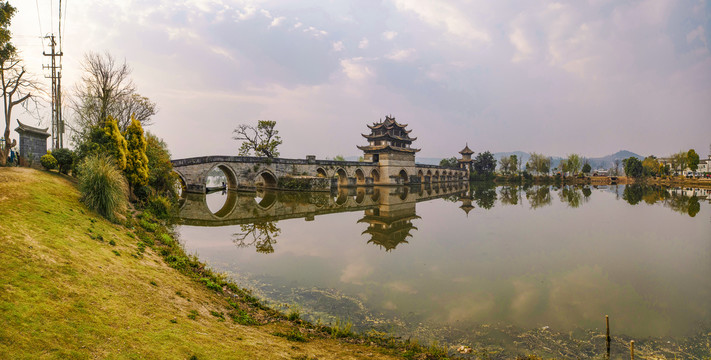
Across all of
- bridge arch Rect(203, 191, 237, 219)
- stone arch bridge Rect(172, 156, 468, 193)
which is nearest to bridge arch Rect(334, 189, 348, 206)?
stone arch bridge Rect(172, 156, 468, 193)

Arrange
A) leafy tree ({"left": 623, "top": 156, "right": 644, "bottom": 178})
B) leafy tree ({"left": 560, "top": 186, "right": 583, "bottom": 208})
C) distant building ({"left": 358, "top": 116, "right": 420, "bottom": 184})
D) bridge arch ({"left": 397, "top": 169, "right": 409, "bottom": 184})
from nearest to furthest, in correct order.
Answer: leafy tree ({"left": 560, "top": 186, "right": 583, "bottom": 208}) → distant building ({"left": 358, "top": 116, "right": 420, "bottom": 184}) → bridge arch ({"left": 397, "top": 169, "right": 409, "bottom": 184}) → leafy tree ({"left": 623, "top": 156, "right": 644, "bottom": 178})

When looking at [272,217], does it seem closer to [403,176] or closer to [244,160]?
[244,160]

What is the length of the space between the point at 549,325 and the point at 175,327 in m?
6.77

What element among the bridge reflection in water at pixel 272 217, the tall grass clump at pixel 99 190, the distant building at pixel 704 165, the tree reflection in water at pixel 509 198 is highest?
the distant building at pixel 704 165

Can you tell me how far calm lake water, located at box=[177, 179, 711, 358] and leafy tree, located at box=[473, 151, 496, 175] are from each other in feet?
194

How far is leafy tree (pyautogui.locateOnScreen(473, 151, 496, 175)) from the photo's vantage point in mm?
76000

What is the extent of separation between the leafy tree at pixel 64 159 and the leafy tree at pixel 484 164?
243 feet

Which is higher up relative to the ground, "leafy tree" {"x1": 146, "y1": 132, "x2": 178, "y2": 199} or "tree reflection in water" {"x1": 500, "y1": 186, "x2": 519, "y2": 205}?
"leafy tree" {"x1": 146, "y1": 132, "x2": 178, "y2": 199}

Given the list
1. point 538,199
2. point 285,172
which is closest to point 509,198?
point 538,199

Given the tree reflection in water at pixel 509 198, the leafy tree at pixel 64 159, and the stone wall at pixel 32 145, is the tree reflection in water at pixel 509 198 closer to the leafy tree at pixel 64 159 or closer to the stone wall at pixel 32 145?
the leafy tree at pixel 64 159

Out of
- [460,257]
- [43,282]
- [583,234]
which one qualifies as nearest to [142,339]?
[43,282]

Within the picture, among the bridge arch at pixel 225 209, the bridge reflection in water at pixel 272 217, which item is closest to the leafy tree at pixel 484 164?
the bridge reflection in water at pixel 272 217

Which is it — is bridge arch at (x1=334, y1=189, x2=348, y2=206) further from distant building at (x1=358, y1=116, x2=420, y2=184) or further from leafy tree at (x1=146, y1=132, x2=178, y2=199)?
distant building at (x1=358, y1=116, x2=420, y2=184)

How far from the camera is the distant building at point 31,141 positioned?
46.9 ft
